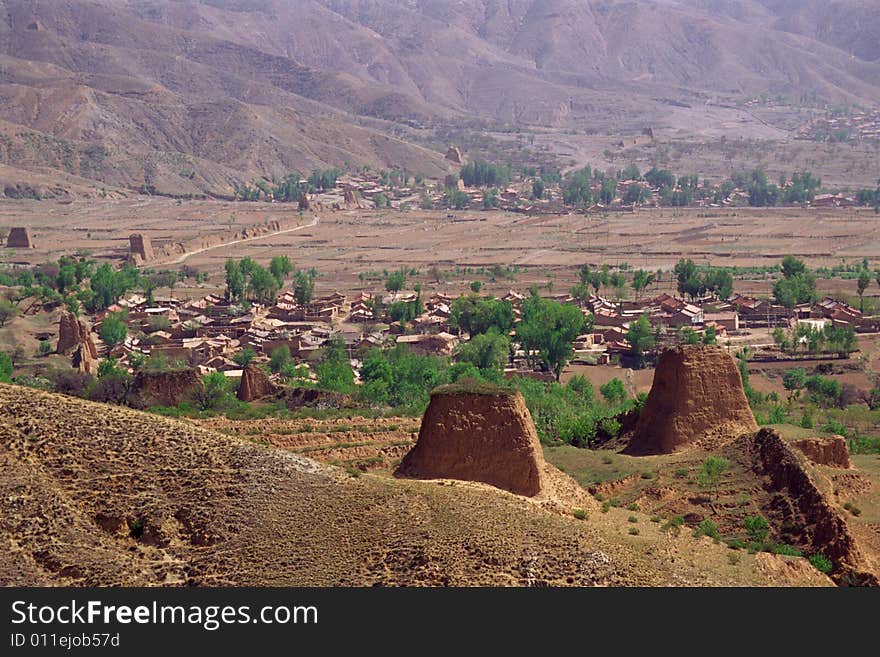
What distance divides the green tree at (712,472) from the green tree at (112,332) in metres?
35.4

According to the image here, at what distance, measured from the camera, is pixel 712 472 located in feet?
97.0

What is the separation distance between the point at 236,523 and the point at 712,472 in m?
13.4

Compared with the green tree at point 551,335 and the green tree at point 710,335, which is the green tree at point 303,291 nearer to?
the green tree at point 551,335

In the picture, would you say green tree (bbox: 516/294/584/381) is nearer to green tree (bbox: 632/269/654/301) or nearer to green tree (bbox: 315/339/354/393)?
green tree (bbox: 315/339/354/393)

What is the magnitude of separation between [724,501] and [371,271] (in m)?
63.2

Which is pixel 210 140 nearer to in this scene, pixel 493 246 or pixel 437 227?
pixel 437 227

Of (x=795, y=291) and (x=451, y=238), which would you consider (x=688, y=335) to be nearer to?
(x=795, y=291)

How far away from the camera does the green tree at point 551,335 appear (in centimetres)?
5541

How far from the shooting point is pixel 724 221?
12081 cm

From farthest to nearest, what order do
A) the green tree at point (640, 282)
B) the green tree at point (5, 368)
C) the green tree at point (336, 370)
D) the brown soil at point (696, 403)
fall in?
1. the green tree at point (640, 282)
2. the green tree at point (336, 370)
3. the green tree at point (5, 368)
4. the brown soil at point (696, 403)

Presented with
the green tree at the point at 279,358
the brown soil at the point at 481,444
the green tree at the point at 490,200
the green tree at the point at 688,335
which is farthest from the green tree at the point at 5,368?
the green tree at the point at 490,200

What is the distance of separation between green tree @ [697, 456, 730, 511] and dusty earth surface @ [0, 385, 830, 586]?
7.72 meters

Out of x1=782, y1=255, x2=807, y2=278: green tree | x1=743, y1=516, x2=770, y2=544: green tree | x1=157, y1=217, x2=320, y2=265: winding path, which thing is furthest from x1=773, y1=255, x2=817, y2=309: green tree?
x1=743, y1=516, x2=770, y2=544: green tree

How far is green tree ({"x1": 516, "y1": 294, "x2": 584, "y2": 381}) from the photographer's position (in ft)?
182
